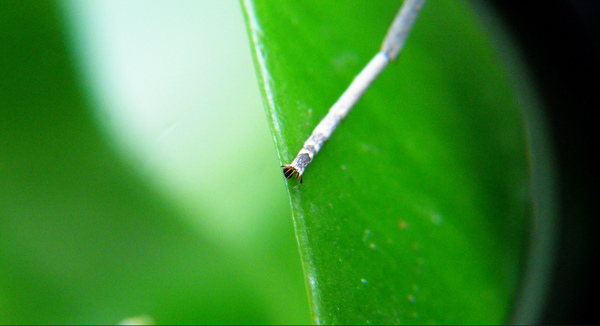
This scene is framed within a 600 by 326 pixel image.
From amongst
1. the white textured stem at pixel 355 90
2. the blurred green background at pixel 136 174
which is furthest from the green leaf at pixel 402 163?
the blurred green background at pixel 136 174

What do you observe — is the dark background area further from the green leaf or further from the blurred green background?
the blurred green background

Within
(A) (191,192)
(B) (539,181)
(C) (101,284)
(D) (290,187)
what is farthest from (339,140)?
(B) (539,181)

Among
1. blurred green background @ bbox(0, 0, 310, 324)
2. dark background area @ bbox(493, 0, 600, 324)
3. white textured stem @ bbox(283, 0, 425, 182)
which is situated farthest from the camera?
dark background area @ bbox(493, 0, 600, 324)

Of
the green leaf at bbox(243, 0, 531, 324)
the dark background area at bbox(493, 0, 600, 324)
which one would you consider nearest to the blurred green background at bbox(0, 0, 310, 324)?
the green leaf at bbox(243, 0, 531, 324)

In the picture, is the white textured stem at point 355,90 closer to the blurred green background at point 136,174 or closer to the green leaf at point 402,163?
the green leaf at point 402,163

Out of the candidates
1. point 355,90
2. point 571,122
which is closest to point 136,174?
point 355,90

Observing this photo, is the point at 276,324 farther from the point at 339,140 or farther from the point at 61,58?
the point at 61,58
